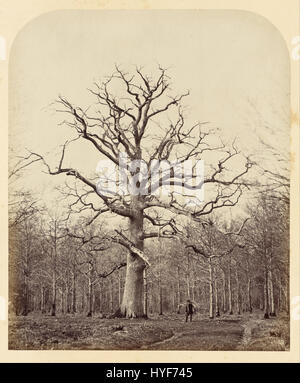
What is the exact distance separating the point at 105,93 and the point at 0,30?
1.15 metres

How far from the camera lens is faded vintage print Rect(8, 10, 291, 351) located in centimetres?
633

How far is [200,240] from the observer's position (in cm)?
646

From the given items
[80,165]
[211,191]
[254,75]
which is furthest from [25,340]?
[254,75]

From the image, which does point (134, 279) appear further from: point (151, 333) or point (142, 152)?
point (142, 152)

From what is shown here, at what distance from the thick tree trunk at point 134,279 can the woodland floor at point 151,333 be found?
0.09 meters

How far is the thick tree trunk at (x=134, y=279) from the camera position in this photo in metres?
6.41

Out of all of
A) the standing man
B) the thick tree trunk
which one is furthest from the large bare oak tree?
the standing man

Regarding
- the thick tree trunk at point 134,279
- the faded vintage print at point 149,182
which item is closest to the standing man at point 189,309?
the faded vintage print at point 149,182

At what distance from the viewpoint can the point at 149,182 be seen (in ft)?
21.1

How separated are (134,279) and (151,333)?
0.53 metres

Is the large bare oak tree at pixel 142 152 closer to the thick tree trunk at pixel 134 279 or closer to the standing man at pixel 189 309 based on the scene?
the thick tree trunk at pixel 134 279

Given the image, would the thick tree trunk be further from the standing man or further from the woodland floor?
the standing man

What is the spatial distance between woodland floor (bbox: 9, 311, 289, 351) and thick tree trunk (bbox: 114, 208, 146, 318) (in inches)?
3.7
